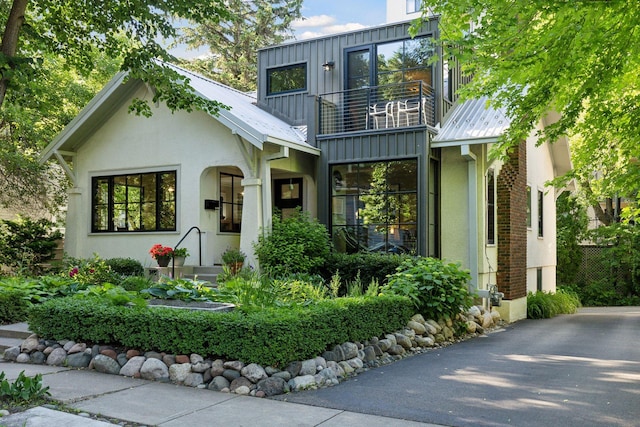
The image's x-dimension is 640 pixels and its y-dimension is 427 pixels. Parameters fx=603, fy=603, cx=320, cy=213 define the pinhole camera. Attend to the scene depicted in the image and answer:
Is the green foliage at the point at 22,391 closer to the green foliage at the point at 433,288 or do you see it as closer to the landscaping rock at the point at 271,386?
the landscaping rock at the point at 271,386

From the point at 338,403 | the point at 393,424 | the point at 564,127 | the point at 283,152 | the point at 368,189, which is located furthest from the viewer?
the point at 368,189

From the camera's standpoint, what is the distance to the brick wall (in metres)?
13.3

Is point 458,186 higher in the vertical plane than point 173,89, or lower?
lower

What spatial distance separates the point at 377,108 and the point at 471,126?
2.17 meters

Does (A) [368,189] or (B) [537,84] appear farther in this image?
(A) [368,189]

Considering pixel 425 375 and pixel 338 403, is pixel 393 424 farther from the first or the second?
pixel 425 375

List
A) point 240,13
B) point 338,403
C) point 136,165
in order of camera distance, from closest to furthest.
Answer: point 338,403, point 136,165, point 240,13

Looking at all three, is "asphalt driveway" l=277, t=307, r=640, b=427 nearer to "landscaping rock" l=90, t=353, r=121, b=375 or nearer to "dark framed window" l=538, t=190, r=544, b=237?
"landscaping rock" l=90, t=353, r=121, b=375

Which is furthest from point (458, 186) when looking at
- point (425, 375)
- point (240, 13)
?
point (240, 13)

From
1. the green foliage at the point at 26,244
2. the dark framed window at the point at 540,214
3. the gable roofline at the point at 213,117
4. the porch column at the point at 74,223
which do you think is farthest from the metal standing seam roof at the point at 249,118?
the dark framed window at the point at 540,214

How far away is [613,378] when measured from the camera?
6879 mm

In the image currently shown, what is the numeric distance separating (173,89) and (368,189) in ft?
17.6

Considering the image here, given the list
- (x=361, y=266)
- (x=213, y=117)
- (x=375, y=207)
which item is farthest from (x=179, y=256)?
(x=375, y=207)

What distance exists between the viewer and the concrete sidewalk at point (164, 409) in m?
5.08
